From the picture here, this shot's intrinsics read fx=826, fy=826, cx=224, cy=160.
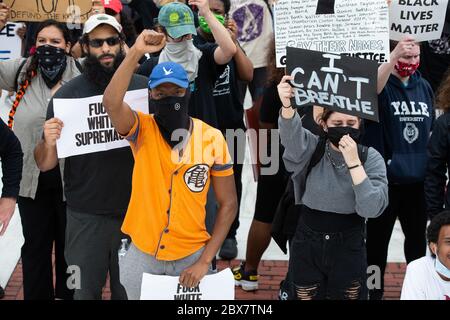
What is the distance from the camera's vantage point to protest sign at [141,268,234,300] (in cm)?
439

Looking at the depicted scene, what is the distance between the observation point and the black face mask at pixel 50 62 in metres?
5.30

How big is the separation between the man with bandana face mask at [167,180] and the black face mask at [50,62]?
1024 mm

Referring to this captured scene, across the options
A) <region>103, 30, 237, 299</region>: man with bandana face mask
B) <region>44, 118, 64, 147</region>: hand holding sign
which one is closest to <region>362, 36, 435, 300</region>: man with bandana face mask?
<region>103, 30, 237, 299</region>: man with bandana face mask

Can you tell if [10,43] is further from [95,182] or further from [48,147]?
[95,182]

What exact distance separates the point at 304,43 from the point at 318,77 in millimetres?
631

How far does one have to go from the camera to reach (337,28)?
17.6ft

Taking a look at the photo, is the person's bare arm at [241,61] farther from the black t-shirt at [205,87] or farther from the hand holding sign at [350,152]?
the hand holding sign at [350,152]

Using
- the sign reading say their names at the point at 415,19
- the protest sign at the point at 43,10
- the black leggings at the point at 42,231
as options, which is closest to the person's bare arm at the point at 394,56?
the sign reading say their names at the point at 415,19

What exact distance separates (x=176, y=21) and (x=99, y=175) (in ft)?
4.13

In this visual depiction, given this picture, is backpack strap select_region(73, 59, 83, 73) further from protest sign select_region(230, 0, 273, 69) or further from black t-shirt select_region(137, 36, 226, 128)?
Answer: protest sign select_region(230, 0, 273, 69)

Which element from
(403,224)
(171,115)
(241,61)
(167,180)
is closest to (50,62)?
(171,115)
